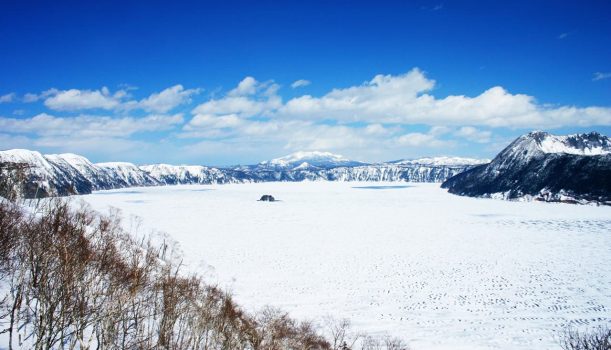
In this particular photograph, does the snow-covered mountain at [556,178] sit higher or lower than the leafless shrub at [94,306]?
higher

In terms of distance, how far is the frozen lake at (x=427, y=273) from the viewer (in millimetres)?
33656

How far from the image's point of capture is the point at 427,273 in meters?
51.5

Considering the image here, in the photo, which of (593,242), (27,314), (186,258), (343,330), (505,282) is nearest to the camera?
(27,314)

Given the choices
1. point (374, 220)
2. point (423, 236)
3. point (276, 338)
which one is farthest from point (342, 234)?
point (276, 338)

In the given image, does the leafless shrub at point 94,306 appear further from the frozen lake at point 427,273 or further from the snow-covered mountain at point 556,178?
the snow-covered mountain at point 556,178

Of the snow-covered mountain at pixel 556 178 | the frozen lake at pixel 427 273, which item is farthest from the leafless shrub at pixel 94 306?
the snow-covered mountain at pixel 556 178

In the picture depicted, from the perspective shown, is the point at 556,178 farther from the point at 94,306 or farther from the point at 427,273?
the point at 94,306

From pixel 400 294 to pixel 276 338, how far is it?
69.2 feet

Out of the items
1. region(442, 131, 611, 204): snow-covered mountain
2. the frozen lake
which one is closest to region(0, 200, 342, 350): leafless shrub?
the frozen lake

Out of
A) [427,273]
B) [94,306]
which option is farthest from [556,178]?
[94,306]

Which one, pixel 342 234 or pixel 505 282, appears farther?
pixel 342 234

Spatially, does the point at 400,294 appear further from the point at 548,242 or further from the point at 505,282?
the point at 548,242

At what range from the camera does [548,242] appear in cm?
7381

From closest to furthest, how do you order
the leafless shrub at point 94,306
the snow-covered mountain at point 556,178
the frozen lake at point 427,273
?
the leafless shrub at point 94,306 < the frozen lake at point 427,273 < the snow-covered mountain at point 556,178
